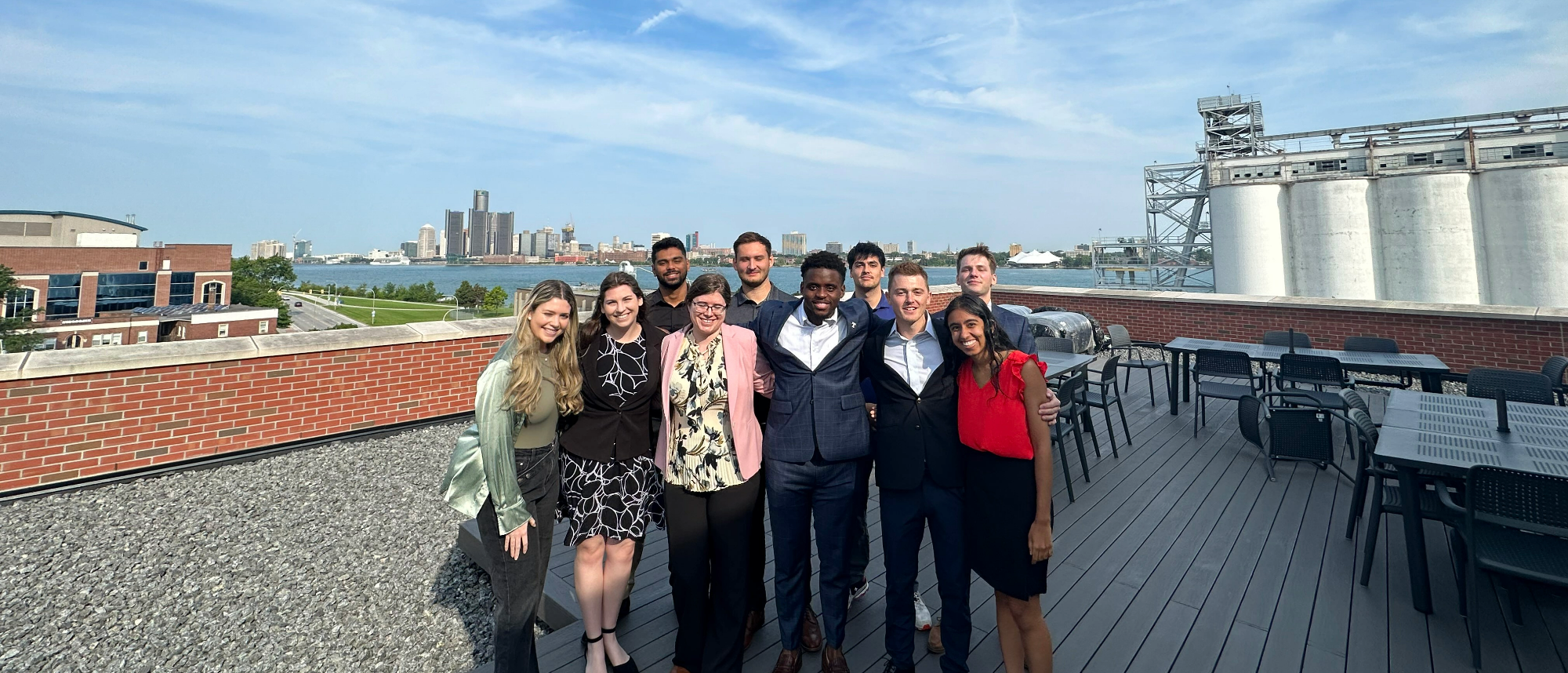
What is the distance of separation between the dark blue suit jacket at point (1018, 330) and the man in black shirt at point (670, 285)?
5.79ft

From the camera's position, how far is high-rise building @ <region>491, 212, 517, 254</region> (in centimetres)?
15812

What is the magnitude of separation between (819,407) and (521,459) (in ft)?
3.86

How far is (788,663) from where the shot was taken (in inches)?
90.7

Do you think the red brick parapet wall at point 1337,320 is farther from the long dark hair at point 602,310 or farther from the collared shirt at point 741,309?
the long dark hair at point 602,310

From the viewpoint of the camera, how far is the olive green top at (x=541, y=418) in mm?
2156

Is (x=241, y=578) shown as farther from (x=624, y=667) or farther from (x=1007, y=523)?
(x=1007, y=523)

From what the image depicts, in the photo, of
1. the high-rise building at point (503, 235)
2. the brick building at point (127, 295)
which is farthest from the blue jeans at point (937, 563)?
the high-rise building at point (503, 235)

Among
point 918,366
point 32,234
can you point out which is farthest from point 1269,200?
point 32,234

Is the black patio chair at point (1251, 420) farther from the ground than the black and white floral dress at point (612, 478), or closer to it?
closer to it

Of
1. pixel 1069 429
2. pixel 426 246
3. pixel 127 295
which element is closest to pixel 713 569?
pixel 1069 429

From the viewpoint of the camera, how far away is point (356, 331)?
5887mm

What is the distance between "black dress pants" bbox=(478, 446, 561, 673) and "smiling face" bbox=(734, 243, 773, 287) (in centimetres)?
150

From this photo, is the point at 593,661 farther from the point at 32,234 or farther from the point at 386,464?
the point at 32,234

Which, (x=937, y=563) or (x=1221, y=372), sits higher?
(x=1221, y=372)
